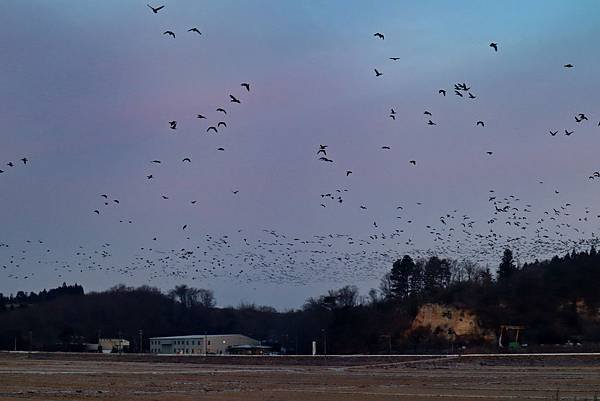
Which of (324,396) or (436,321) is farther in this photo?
(436,321)

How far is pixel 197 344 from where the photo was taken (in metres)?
172

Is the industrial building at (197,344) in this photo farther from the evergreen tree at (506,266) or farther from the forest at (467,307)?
the evergreen tree at (506,266)

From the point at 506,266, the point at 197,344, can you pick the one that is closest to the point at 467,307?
the point at 506,266

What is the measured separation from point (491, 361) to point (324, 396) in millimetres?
50652

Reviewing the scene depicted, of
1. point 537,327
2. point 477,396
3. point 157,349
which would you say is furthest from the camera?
point 157,349

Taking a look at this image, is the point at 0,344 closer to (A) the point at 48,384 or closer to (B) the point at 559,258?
(B) the point at 559,258

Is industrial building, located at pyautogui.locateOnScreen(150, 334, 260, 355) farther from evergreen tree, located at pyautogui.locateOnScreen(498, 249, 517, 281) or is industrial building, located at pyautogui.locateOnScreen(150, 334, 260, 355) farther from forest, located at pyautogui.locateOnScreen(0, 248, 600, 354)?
evergreen tree, located at pyautogui.locateOnScreen(498, 249, 517, 281)

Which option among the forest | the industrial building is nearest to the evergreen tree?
the forest

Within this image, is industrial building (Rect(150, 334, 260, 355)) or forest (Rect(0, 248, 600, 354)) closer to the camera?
forest (Rect(0, 248, 600, 354))

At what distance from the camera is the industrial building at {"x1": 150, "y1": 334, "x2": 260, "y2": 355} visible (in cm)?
17050

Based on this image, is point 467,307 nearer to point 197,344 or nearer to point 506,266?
point 506,266

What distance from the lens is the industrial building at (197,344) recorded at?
170500 millimetres

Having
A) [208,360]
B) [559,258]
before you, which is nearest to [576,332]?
[559,258]

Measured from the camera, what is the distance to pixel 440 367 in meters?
84.4
